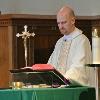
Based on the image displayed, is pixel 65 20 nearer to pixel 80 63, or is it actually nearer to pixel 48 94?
pixel 80 63

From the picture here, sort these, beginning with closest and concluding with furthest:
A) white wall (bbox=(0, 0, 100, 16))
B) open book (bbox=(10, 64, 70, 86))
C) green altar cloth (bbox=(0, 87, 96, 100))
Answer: green altar cloth (bbox=(0, 87, 96, 100)) < open book (bbox=(10, 64, 70, 86)) < white wall (bbox=(0, 0, 100, 16))

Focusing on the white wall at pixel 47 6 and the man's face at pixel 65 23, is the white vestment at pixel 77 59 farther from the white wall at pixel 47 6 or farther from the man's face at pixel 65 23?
the white wall at pixel 47 6

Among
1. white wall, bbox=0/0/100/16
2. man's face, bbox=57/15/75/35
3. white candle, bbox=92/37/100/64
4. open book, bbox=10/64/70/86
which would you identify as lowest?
open book, bbox=10/64/70/86

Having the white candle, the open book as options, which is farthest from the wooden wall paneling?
the white candle

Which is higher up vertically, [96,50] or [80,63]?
[96,50]

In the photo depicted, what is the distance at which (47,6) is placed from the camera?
29.5 ft

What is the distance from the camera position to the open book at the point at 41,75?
12.3ft

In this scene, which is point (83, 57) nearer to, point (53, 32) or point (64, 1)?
point (53, 32)

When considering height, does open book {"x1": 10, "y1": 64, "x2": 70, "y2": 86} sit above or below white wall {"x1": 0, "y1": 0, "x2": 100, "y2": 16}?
below

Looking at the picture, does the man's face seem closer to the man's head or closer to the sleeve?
the man's head

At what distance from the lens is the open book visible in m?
3.76

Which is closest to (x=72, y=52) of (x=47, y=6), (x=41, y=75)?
(x=41, y=75)

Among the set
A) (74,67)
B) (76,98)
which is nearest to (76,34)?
(74,67)

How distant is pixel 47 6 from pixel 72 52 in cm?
402
